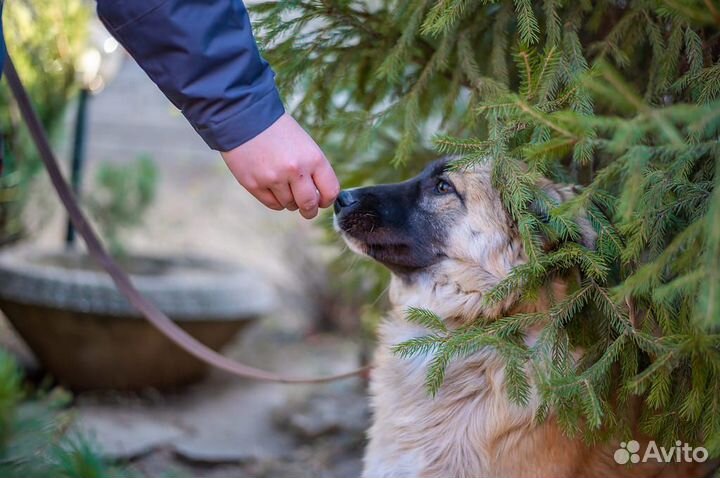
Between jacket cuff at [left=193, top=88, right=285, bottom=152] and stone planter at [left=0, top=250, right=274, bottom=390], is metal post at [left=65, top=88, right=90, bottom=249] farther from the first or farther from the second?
jacket cuff at [left=193, top=88, right=285, bottom=152]

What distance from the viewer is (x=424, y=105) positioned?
3154mm

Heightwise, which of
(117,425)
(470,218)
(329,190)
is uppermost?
(329,190)

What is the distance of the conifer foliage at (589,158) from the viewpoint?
158 cm

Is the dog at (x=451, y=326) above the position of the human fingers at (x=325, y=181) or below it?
below

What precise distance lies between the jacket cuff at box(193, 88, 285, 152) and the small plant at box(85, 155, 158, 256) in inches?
156

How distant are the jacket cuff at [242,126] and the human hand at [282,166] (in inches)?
0.6

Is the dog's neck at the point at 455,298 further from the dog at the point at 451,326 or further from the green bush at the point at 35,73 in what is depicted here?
the green bush at the point at 35,73

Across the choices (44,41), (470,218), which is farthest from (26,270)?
(470,218)

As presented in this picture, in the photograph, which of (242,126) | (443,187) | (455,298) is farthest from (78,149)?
(242,126)

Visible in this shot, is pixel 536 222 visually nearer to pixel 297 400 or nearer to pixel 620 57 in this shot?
pixel 620 57

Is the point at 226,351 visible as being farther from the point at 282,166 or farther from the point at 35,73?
the point at 282,166

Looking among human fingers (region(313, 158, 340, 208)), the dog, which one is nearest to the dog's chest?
the dog

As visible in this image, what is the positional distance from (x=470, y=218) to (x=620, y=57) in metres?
0.69

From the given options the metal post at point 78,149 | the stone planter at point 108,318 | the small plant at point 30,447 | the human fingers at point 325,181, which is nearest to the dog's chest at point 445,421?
the human fingers at point 325,181
